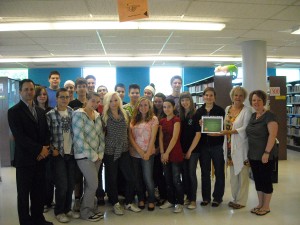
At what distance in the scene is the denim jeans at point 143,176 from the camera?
3410 millimetres

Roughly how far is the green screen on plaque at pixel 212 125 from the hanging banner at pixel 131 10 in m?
1.66

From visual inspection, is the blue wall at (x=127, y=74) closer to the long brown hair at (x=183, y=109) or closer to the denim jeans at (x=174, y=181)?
the long brown hair at (x=183, y=109)

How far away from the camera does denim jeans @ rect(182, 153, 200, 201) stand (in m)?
3.49

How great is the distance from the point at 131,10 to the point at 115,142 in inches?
63.3

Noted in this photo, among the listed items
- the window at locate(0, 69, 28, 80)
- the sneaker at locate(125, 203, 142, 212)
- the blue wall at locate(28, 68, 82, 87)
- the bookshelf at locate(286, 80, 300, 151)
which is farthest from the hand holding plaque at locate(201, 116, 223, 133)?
the window at locate(0, 69, 28, 80)

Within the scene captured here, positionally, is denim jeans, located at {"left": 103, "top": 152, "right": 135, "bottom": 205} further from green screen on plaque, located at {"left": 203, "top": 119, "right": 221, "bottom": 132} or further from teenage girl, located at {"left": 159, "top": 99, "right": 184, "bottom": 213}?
green screen on plaque, located at {"left": 203, "top": 119, "right": 221, "bottom": 132}

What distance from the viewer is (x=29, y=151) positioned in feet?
9.17

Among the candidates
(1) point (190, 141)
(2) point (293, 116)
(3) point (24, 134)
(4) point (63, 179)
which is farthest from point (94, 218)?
(2) point (293, 116)

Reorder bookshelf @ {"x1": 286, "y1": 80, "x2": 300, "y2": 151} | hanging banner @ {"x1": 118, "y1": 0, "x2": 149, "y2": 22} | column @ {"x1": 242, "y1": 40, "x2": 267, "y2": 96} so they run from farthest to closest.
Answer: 1. bookshelf @ {"x1": 286, "y1": 80, "x2": 300, "y2": 151}
2. column @ {"x1": 242, "y1": 40, "x2": 267, "y2": 96}
3. hanging banner @ {"x1": 118, "y1": 0, "x2": 149, "y2": 22}

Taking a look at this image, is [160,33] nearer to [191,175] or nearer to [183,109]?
[183,109]

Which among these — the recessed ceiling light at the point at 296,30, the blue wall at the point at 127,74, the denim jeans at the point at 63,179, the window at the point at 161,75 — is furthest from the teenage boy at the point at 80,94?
the window at the point at 161,75

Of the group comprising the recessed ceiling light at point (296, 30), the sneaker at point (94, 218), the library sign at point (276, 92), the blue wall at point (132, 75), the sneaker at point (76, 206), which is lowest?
the sneaker at point (94, 218)

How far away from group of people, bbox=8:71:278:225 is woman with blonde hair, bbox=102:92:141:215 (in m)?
0.01

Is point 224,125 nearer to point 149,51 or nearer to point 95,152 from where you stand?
point 95,152
